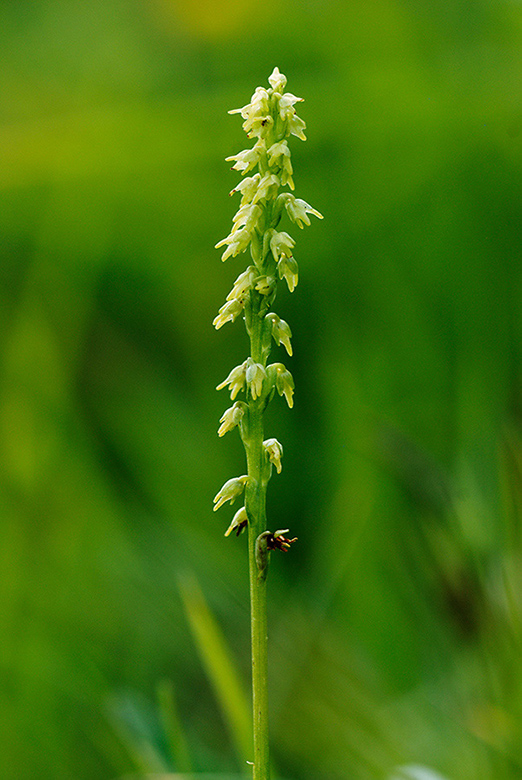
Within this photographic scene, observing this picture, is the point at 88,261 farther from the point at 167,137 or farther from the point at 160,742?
the point at 160,742

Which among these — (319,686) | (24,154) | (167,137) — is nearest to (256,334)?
(319,686)

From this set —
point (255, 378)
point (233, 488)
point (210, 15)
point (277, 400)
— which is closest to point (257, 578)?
point (233, 488)

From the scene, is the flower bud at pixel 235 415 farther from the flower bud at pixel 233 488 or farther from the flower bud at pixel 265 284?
the flower bud at pixel 265 284

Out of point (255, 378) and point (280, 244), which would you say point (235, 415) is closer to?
point (255, 378)

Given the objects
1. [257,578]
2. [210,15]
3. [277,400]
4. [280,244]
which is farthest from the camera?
[210,15]

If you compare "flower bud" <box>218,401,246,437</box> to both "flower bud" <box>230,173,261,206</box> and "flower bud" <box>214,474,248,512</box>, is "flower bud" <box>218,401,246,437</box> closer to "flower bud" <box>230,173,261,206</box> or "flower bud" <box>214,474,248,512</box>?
"flower bud" <box>214,474,248,512</box>

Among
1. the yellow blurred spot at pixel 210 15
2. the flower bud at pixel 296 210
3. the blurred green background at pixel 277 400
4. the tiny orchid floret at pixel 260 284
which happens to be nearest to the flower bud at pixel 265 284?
the tiny orchid floret at pixel 260 284
